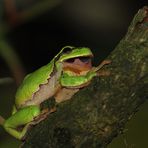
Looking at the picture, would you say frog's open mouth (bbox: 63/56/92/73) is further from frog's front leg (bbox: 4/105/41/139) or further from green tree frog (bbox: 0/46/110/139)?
frog's front leg (bbox: 4/105/41/139)

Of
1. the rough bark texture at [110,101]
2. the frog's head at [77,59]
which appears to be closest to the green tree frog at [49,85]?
the frog's head at [77,59]

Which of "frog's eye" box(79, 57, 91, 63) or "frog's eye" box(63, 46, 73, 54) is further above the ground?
"frog's eye" box(63, 46, 73, 54)

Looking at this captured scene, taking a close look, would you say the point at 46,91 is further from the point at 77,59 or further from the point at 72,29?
the point at 72,29

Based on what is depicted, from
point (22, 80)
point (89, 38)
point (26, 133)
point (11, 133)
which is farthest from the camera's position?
point (89, 38)

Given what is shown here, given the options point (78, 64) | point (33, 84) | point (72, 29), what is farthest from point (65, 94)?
point (72, 29)

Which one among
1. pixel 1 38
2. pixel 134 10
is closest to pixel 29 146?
pixel 1 38

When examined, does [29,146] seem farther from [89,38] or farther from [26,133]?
[89,38]

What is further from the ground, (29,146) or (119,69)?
(119,69)

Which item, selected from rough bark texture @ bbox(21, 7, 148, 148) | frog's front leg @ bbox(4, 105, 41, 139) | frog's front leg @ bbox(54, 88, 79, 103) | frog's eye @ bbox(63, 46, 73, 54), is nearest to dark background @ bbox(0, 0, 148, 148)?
frog's eye @ bbox(63, 46, 73, 54)
